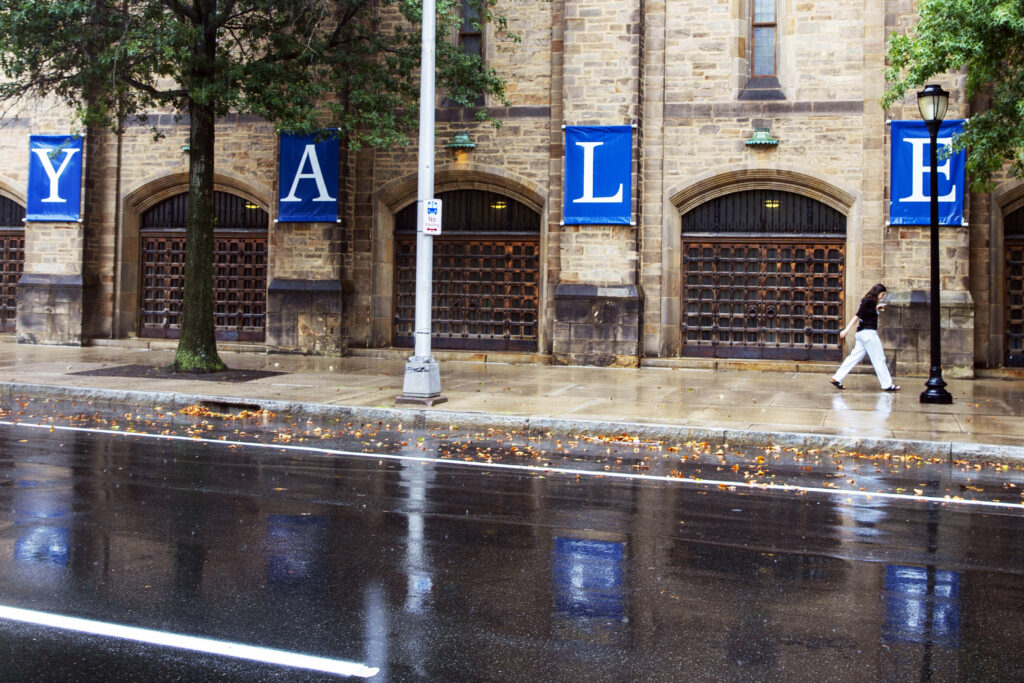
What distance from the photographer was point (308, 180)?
20.1 m

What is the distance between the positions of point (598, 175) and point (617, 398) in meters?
6.22

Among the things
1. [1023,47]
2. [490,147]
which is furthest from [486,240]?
[1023,47]

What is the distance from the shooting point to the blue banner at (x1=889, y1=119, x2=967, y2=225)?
17.3 m

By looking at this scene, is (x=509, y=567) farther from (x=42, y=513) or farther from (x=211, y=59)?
(x=211, y=59)

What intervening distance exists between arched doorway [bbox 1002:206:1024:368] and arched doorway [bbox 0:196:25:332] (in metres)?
20.7

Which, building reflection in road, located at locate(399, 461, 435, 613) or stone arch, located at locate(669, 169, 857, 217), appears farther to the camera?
stone arch, located at locate(669, 169, 857, 217)

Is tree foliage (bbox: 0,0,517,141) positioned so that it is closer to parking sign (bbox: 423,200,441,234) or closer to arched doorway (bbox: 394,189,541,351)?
parking sign (bbox: 423,200,441,234)

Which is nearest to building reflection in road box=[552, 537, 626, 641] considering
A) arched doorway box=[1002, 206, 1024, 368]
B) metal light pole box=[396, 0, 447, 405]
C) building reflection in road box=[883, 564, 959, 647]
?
building reflection in road box=[883, 564, 959, 647]

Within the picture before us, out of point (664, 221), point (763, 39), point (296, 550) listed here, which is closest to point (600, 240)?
point (664, 221)

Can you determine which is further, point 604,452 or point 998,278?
point 998,278

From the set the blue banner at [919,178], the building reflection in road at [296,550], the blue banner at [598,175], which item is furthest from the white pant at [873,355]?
the building reflection in road at [296,550]

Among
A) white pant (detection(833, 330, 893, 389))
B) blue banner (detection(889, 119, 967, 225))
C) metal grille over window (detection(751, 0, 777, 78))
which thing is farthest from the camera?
metal grille over window (detection(751, 0, 777, 78))

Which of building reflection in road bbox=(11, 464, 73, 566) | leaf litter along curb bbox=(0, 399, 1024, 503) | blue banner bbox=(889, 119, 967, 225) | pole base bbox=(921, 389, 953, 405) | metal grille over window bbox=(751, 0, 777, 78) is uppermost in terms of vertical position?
metal grille over window bbox=(751, 0, 777, 78)

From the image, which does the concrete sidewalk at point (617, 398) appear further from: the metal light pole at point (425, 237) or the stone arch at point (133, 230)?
the stone arch at point (133, 230)
